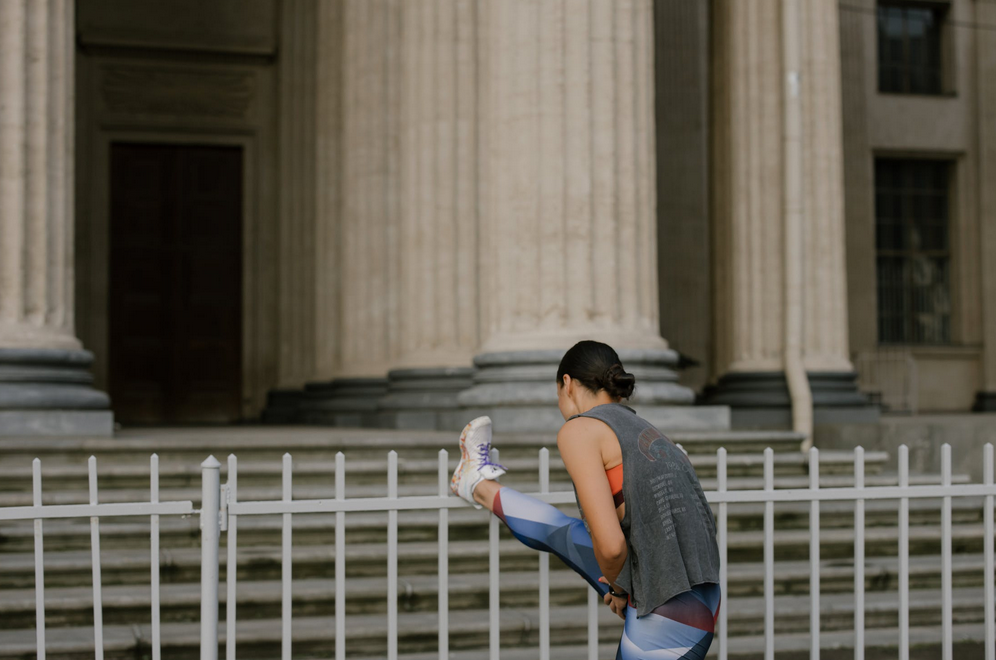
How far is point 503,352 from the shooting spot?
345 inches

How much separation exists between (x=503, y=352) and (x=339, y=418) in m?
4.24

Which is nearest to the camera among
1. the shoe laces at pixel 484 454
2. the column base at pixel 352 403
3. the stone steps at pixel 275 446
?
the shoe laces at pixel 484 454

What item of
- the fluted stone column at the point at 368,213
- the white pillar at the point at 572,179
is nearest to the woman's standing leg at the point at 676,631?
the white pillar at the point at 572,179

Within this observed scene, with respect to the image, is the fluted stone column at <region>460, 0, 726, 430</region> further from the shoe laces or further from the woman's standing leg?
the woman's standing leg

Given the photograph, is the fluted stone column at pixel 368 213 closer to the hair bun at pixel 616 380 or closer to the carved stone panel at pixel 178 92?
the carved stone panel at pixel 178 92

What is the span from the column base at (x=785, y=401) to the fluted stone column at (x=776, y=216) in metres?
0.01

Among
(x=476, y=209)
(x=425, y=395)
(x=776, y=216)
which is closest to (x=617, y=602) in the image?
(x=425, y=395)

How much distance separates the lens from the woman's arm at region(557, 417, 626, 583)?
122 inches

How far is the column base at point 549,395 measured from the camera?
852 cm

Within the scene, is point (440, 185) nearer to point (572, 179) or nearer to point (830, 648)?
point (572, 179)

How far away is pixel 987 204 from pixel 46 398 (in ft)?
57.7

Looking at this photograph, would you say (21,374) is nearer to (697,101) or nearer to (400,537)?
(400,537)

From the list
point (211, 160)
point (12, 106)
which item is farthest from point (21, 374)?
point (211, 160)

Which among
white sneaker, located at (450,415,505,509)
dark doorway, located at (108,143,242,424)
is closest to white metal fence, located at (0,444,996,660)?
white sneaker, located at (450,415,505,509)
